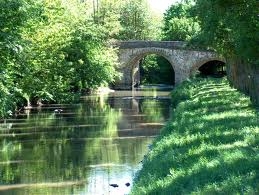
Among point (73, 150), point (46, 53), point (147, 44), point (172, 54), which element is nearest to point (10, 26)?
point (73, 150)

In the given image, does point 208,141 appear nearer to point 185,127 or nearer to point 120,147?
point 185,127

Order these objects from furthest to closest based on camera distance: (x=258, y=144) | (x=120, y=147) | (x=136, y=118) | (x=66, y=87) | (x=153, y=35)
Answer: (x=153, y=35) < (x=66, y=87) < (x=136, y=118) < (x=120, y=147) < (x=258, y=144)

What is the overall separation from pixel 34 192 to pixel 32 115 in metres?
20.5

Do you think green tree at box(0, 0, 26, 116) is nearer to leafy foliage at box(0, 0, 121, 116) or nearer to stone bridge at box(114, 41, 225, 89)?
leafy foliage at box(0, 0, 121, 116)

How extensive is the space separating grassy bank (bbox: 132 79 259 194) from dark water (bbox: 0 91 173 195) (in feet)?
6.47

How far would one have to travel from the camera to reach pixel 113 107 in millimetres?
44406

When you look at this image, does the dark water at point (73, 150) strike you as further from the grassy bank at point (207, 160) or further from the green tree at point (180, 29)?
the green tree at point (180, 29)

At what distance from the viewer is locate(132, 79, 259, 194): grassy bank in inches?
374

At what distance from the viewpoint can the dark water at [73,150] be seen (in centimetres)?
1656

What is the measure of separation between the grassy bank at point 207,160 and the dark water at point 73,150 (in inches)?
77.6

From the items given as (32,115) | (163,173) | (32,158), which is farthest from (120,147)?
(32,115)

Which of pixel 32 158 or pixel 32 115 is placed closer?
pixel 32 158

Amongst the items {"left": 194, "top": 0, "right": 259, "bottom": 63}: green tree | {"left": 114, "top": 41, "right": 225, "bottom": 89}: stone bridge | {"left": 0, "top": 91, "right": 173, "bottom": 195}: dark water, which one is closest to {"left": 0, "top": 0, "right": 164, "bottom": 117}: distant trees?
{"left": 0, "top": 91, "right": 173, "bottom": 195}: dark water

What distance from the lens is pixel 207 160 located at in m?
11.8
